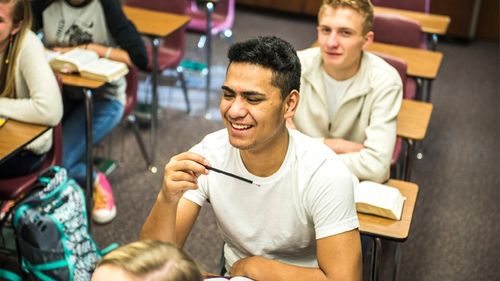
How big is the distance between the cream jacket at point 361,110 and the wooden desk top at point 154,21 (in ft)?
3.96

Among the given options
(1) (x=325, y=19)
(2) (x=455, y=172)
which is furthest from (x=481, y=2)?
(1) (x=325, y=19)

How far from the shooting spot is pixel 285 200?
1.94 meters

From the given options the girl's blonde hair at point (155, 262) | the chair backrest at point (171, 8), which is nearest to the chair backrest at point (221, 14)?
the chair backrest at point (171, 8)

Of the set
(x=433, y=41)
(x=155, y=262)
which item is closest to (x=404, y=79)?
(x=433, y=41)

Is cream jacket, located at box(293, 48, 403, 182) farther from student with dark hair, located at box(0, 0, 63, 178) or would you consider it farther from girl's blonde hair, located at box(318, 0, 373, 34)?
student with dark hair, located at box(0, 0, 63, 178)

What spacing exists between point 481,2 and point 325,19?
429 centimetres

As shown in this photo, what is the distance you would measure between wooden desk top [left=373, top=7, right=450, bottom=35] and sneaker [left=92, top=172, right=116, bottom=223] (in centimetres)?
190

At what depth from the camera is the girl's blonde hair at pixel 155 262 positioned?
1381mm

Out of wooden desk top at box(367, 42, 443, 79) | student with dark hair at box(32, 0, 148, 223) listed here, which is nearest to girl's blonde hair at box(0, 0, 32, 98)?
student with dark hair at box(32, 0, 148, 223)

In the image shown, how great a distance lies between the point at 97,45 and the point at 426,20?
2.10 meters

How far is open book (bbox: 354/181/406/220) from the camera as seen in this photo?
7.39 feet

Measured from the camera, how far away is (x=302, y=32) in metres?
6.78

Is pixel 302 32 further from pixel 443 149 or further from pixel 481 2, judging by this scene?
pixel 443 149

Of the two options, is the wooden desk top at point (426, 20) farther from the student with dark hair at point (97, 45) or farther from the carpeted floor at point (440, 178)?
the student with dark hair at point (97, 45)
